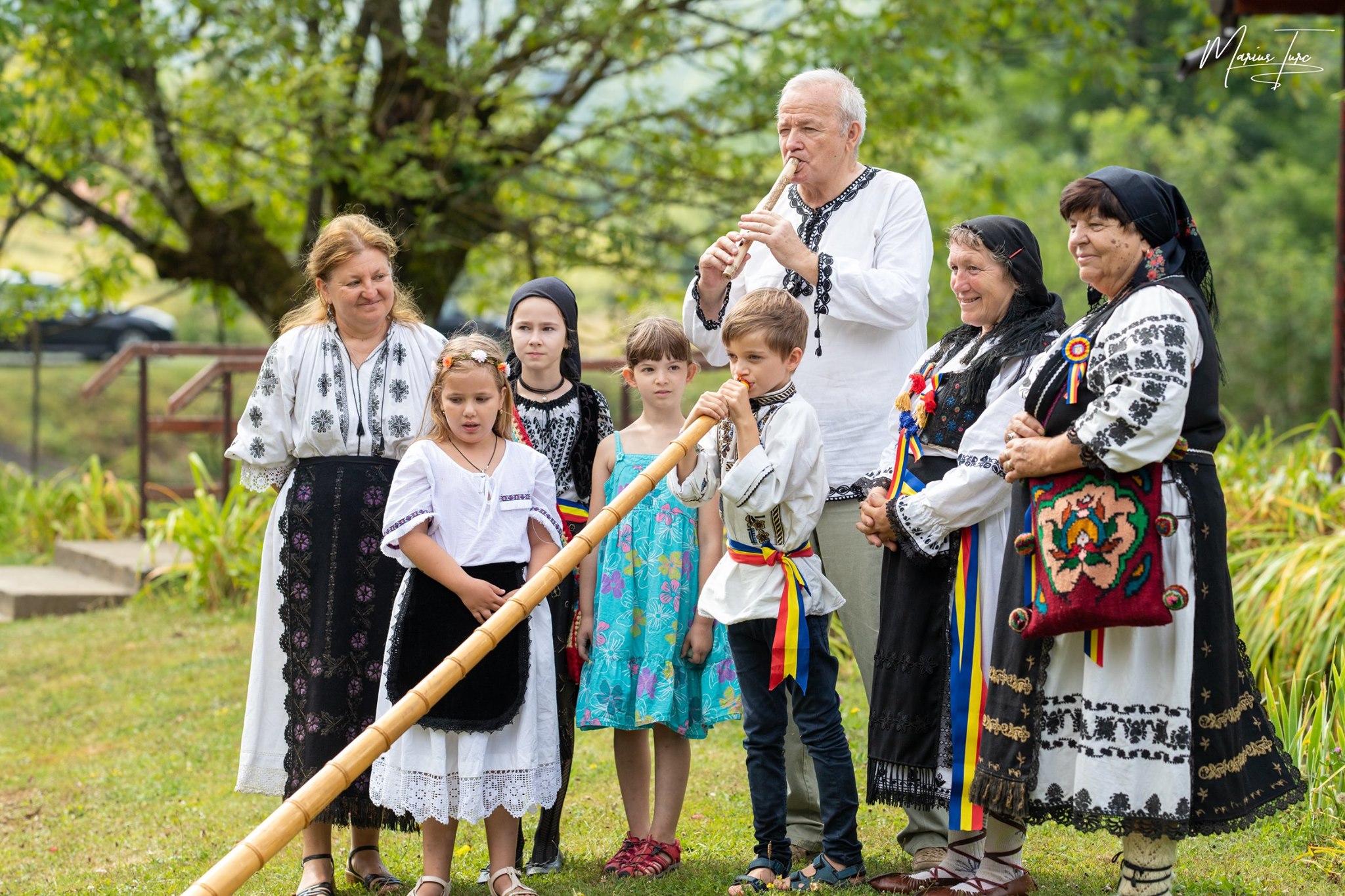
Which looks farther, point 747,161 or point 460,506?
point 747,161

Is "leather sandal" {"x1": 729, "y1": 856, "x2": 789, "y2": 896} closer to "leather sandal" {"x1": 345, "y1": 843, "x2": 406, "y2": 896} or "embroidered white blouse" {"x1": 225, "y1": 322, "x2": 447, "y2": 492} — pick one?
"leather sandal" {"x1": 345, "y1": 843, "x2": 406, "y2": 896}

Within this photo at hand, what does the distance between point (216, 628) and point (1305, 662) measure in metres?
6.05

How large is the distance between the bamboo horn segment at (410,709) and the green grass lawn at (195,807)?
39.2 inches

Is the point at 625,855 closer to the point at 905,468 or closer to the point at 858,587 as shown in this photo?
the point at 858,587

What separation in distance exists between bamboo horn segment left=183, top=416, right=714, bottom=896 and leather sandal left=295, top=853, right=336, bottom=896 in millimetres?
711

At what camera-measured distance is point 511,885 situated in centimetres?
349

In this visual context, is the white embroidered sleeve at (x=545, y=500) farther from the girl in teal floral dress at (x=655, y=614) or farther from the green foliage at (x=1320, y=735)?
the green foliage at (x=1320, y=735)

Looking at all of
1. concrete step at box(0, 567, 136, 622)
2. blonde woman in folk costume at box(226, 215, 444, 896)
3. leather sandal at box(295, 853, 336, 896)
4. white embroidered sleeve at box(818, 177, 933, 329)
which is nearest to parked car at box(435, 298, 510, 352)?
blonde woman in folk costume at box(226, 215, 444, 896)

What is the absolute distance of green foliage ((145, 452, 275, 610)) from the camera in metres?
8.47

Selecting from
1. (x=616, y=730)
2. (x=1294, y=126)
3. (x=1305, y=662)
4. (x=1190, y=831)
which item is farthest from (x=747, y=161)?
(x=1294, y=126)

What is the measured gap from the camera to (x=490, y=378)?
3484 millimetres

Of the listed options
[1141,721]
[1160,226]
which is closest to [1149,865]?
[1141,721]

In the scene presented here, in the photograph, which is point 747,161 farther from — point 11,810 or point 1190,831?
point 1190,831

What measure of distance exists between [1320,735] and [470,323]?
10.0ft
